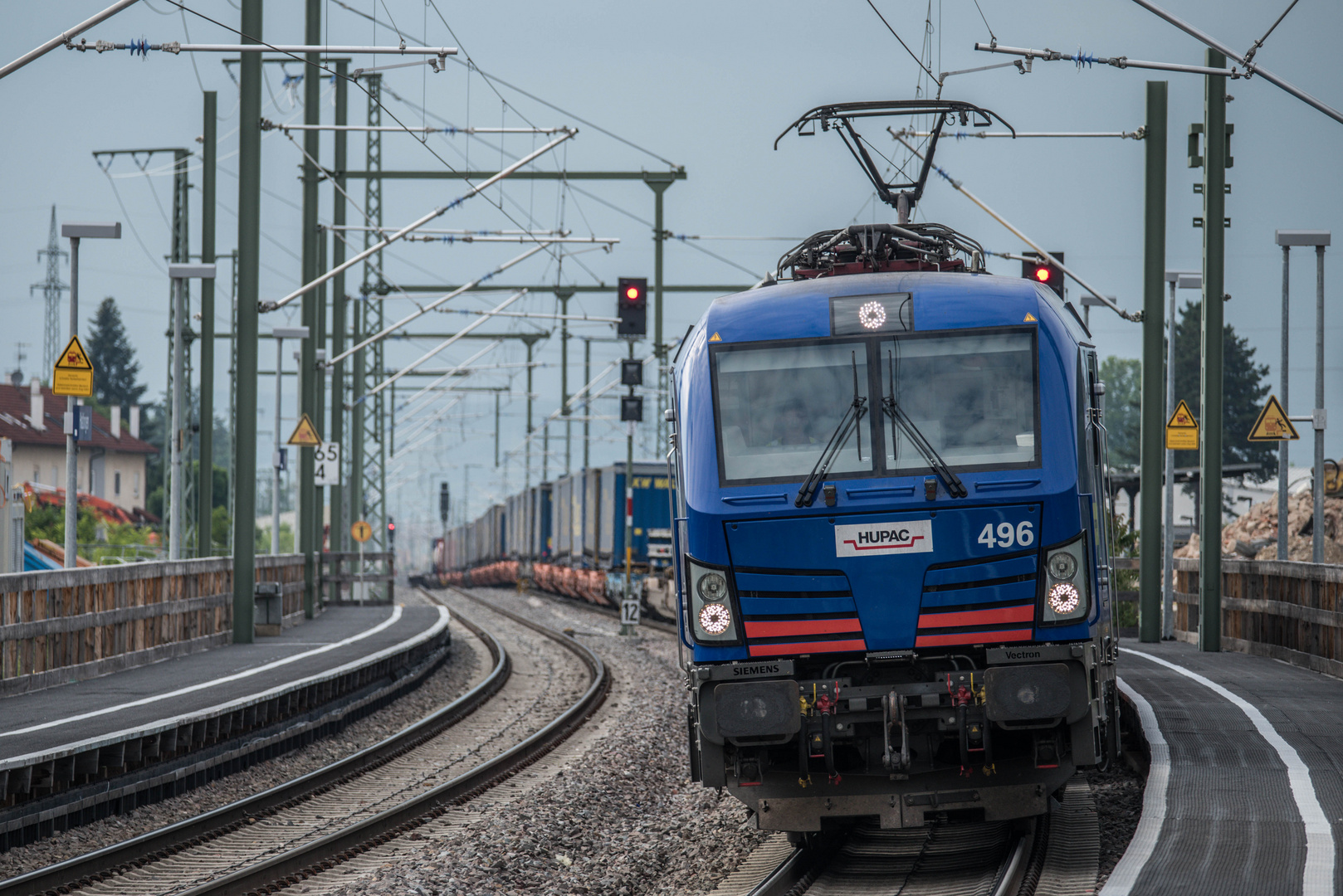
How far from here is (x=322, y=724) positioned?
16.2 metres

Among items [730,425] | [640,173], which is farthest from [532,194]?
[730,425]

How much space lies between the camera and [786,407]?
883cm

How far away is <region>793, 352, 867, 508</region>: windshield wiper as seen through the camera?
845cm

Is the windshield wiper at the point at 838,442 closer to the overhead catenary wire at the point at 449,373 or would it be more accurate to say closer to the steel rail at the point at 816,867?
the steel rail at the point at 816,867

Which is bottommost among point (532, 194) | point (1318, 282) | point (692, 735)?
point (692, 735)

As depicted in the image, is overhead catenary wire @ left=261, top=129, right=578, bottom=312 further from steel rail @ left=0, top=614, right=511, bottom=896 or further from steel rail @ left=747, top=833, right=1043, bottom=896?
steel rail @ left=747, top=833, right=1043, bottom=896

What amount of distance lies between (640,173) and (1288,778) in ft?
71.8

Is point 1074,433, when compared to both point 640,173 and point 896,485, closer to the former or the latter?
point 896,485

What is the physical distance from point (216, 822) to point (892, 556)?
5.79 metres

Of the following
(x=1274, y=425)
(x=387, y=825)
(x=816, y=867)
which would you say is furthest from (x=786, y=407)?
(x=1274, y=425)

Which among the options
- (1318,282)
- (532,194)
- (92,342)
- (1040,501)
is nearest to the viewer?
(1040,501)

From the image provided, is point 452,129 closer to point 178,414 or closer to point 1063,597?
point 178,414

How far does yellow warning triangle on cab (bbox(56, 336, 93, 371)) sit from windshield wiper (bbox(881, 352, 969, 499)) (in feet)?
37.7

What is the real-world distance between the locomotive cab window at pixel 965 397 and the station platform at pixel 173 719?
6176 mm
